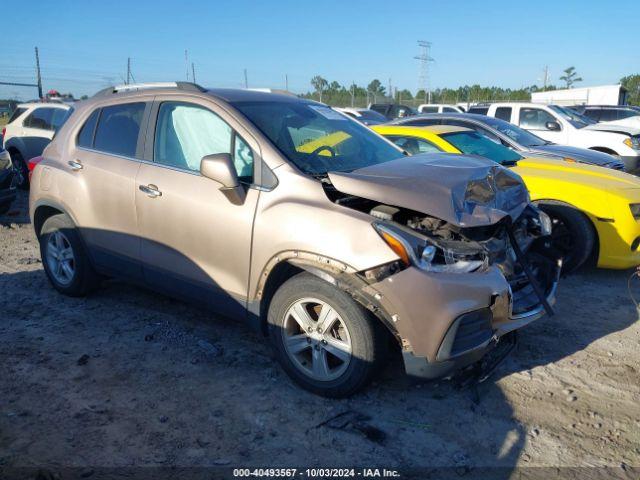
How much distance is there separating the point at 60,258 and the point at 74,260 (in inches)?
11.6

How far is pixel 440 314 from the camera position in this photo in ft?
9.33

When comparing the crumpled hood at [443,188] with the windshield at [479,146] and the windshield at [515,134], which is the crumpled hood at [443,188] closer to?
the windshield at [479,146]

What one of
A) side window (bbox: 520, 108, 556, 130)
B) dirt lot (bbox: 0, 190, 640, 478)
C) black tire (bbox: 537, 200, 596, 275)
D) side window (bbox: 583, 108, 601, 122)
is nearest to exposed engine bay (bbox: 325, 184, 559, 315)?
dirt lot (bbox: 0, 190, 640, 478)

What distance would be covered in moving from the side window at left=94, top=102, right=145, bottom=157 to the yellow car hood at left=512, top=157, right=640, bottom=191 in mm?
4027

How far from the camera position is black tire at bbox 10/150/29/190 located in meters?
10.6

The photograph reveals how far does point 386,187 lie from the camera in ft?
10.4

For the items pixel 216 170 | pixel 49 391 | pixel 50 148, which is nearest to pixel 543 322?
pixel 216 170

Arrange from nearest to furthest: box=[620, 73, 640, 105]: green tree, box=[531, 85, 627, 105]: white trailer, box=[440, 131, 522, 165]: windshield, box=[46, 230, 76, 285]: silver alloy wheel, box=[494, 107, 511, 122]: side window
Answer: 1. box=[46, 230, 76, 285]: silver alloy wheel
2. box=[440, 131, 522, 165]: windshield
3. box=[494, 107, 511, 122]: side window
4. box=[531, 85, 627, 105]: white trailer
5. box=[620, 73, 640, 105]: green tree

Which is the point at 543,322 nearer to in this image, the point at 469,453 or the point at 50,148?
the point at 469,453

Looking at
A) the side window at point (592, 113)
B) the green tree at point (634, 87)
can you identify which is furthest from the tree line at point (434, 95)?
the side window at point (592, 113)

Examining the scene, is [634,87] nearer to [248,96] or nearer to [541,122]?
[541,122]

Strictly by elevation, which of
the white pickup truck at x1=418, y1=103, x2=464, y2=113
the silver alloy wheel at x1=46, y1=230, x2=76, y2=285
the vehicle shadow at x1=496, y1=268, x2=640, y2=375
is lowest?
the vehicle shadow at x1=496, y1=268, x2=640, y2=375

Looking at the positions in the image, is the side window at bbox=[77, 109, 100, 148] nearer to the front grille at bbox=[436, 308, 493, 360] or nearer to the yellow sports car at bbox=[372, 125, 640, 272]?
the front grille at bbox=[436, 308, 493, 360]

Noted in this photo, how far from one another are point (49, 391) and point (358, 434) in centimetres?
199
